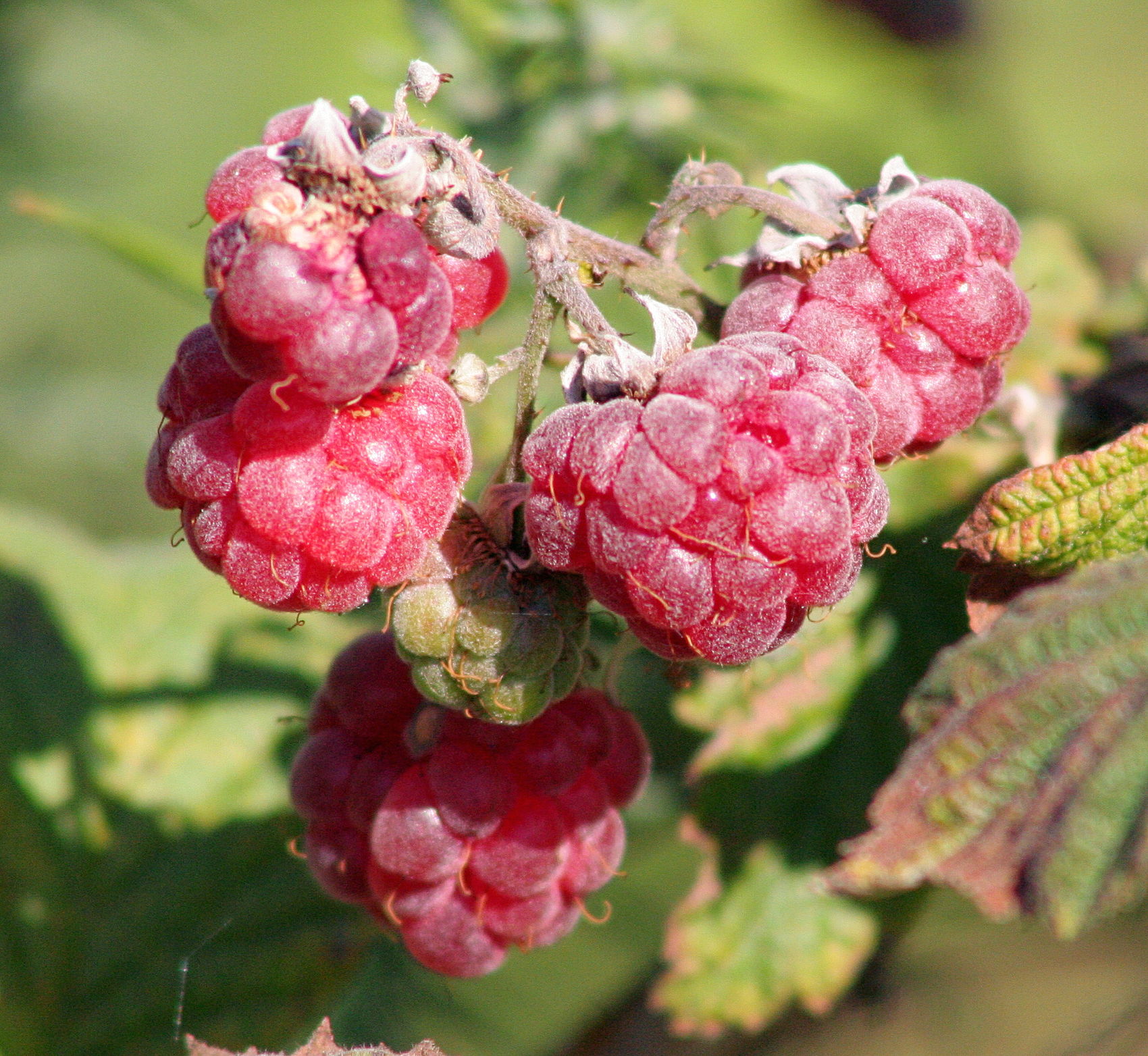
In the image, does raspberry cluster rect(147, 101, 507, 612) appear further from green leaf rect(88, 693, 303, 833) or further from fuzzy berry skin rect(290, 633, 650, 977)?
green leaf rect(88, 693, 303, 833)

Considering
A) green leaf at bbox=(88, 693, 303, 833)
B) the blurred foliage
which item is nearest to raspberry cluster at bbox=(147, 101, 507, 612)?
green leaf at bbox=(88, 693, 303, 833)

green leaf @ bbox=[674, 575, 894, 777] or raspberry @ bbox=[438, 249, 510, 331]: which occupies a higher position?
raspberry @ bbox=[438, 249, 510, 331]

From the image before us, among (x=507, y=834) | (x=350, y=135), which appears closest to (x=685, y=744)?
(x=507, y=834)

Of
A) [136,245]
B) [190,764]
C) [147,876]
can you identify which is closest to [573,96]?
[136,245]

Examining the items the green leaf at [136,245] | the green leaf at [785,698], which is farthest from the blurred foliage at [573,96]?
the green leaf at [785,698]

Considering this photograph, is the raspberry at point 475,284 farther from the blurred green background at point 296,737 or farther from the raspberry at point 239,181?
the blurred green background at point 296,737

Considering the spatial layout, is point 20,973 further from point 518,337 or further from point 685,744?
point 518,337
